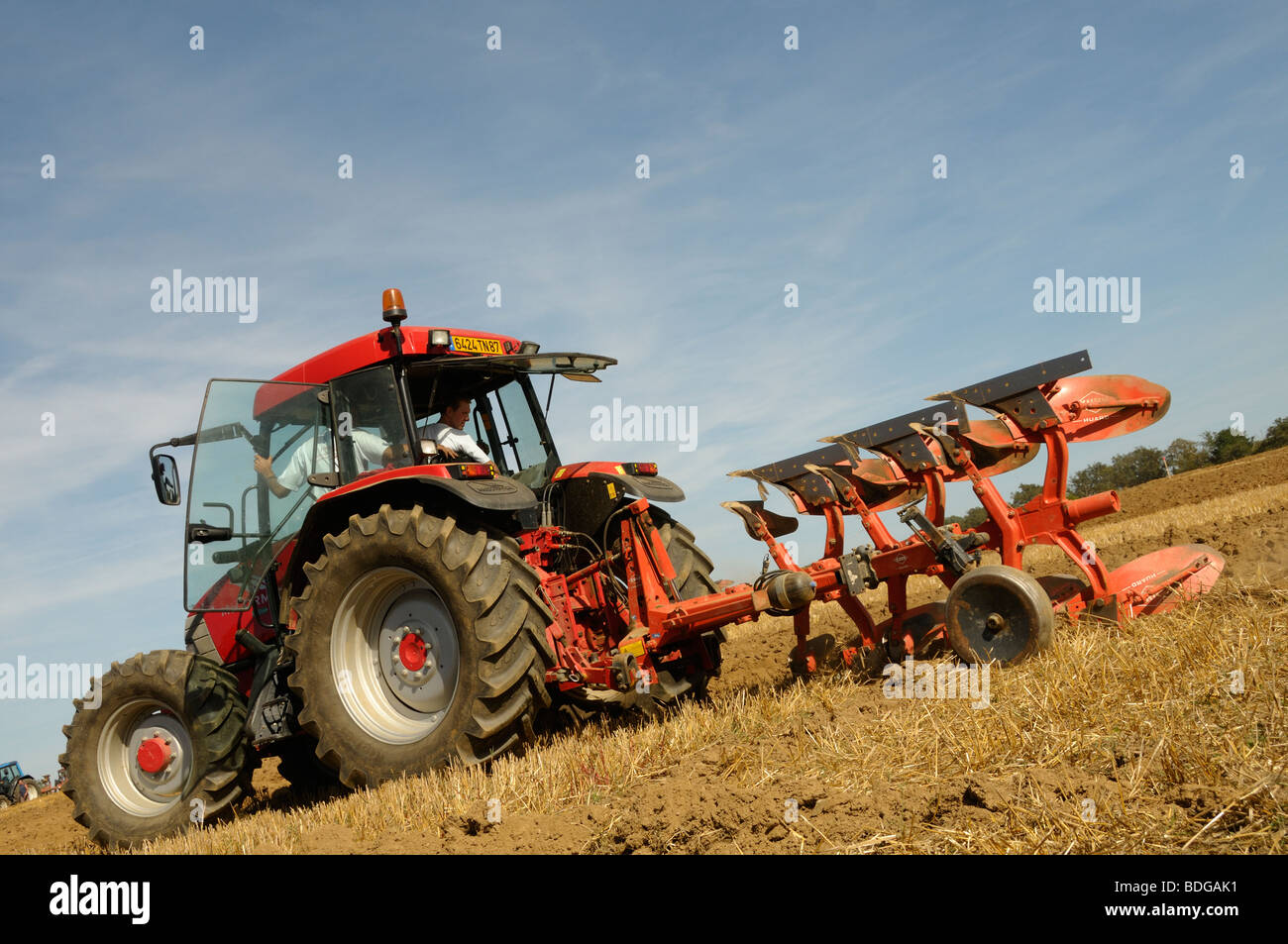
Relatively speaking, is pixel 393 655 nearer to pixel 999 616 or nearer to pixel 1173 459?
pixel 999 616

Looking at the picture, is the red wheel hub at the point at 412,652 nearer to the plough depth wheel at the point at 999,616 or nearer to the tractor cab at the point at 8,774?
the plough depth wheel at the point at 999,616

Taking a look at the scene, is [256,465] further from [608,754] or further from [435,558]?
[608,754]

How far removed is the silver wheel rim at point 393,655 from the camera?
492 centimetres

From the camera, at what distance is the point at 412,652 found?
502 centimetres

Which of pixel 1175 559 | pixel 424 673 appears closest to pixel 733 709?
pixel 424 673

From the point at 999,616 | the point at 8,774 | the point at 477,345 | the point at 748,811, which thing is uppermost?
the point at 477,345

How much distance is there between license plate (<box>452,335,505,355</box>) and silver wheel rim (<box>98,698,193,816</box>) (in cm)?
294

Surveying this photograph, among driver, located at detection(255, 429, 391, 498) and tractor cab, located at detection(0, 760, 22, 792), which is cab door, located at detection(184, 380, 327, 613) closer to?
driver, located at detection(255, 429, 391, 498)

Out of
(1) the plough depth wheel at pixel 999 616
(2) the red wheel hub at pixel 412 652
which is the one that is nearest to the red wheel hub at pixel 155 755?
(2) the red wheel hub at pixel 412 652

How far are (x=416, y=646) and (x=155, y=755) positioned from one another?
2.21 meters

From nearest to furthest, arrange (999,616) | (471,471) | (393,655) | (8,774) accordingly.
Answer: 1. (999,616)
2. (471,471)
3. (393,655)
4. (8,774)

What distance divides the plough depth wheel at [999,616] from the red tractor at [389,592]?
807mm

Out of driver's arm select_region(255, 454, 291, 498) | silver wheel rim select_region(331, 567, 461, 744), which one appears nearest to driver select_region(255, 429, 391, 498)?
driver's arm select_region(255, 454, 291, 498)

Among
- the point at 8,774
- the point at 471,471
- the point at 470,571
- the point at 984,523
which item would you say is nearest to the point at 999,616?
the point at 984,523
